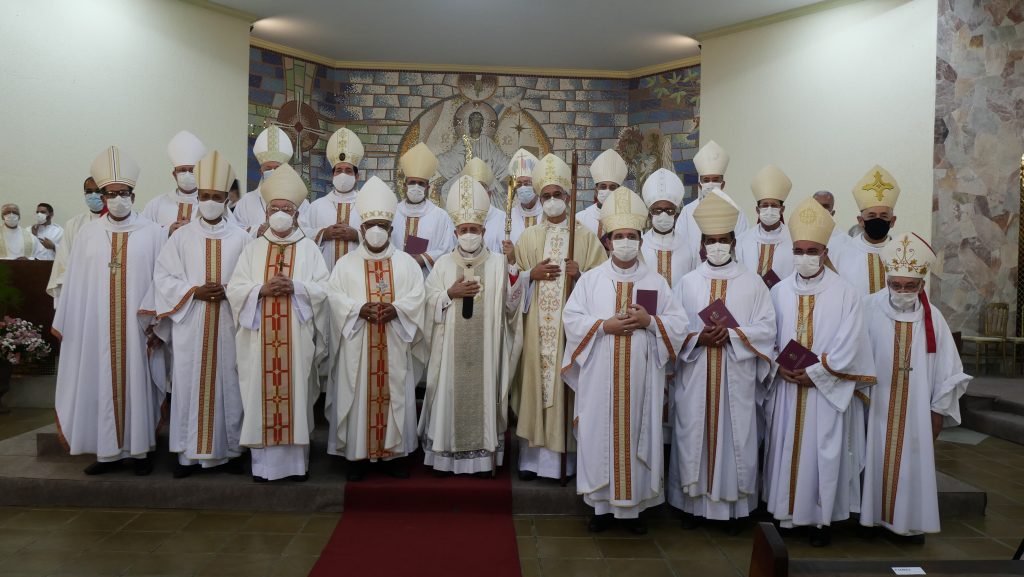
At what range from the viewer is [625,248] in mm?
4844

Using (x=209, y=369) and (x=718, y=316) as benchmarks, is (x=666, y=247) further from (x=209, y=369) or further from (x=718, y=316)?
(x=209, y=369)

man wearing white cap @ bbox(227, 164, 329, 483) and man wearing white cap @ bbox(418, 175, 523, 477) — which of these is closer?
man wearing white cap @ bbox(227, 164, 329, 483)

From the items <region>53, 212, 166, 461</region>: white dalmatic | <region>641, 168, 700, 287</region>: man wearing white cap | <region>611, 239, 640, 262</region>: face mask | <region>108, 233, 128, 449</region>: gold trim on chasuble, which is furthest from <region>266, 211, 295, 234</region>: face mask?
<region>641, 168, 700, 287</region>: man wearing white cap

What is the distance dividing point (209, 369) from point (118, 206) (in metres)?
1.36

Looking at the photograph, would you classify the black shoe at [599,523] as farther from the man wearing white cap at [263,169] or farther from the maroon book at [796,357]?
the man wearing white cap at [263,169]

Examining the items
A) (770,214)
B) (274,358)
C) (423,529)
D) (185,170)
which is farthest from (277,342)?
(770,214)

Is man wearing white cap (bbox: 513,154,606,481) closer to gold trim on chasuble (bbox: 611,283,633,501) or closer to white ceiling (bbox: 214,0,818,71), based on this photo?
gold trim on chasuble (bbox: 611,283,633,501)

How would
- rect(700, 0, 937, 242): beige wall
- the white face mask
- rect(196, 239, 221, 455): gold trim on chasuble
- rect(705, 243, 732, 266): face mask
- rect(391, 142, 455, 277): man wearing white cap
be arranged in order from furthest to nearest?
rect(700, 0, 937, 242): beige wall < rect(391, 142, 455, 277): man wearing white cap < the white face mask < rect(196, 239, 221, 455): gold trim on chasuble < rect(705, 243, 732, 266): face mask

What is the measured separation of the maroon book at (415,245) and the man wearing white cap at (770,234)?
8.32 feet

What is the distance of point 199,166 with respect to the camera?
17.8 feet

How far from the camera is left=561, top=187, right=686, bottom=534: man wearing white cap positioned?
468 cm

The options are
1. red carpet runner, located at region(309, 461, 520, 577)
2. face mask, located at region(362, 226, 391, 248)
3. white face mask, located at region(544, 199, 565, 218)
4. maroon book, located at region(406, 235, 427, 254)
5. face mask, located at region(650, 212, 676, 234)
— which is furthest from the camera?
maroon book, located at region(406, 235, 427, 254)

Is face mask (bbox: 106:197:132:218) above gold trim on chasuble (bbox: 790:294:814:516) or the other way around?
above

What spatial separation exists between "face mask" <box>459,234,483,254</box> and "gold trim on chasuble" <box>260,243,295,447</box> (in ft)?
4.05
